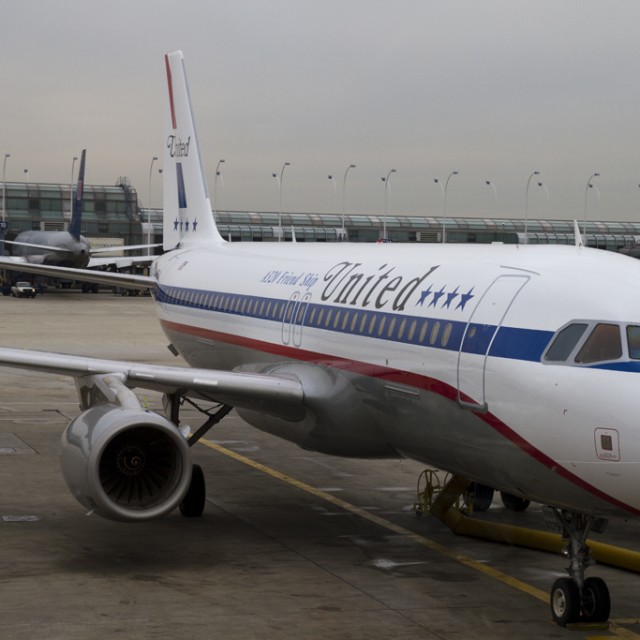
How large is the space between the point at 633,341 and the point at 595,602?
2920 mm

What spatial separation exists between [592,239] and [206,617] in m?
112

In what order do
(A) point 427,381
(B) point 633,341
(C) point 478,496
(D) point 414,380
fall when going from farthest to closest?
(C) point 478,496 → (D) point 414,380 → (A) point 427,381 → (B) point 633,341

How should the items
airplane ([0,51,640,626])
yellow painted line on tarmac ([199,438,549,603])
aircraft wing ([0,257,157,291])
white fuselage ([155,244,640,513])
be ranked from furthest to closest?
1. aircraft wing ([0,257,157,291])
2. yellow painted line on tarmac ([199,438,549,603])
3. airplane ([0,51,640,626])
4. white fuselage ([155,244,640,513])

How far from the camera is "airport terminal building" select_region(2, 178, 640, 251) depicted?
125625 mm

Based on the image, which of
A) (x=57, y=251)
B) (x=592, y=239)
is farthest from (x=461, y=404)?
(x=592, y=239)

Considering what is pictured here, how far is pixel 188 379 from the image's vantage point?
16.2 m

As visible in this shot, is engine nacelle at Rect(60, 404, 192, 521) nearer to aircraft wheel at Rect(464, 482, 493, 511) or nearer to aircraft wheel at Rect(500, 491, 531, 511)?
aircraft wheel at Rect(464, 482, 493, 511)

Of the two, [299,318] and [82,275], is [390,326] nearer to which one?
[299,318]

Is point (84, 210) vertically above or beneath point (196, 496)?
above

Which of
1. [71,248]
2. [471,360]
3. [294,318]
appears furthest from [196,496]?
[71,248]

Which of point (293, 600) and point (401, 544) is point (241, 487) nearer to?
point (401, 544)

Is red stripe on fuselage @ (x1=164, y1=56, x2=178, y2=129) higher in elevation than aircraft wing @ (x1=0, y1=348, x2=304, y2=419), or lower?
higher

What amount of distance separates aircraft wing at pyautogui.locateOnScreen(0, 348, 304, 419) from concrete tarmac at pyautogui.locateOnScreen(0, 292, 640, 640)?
6.48ft

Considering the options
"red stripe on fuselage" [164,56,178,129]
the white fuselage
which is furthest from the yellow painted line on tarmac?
"red stripe on fuselage" [164,56,178,129]
